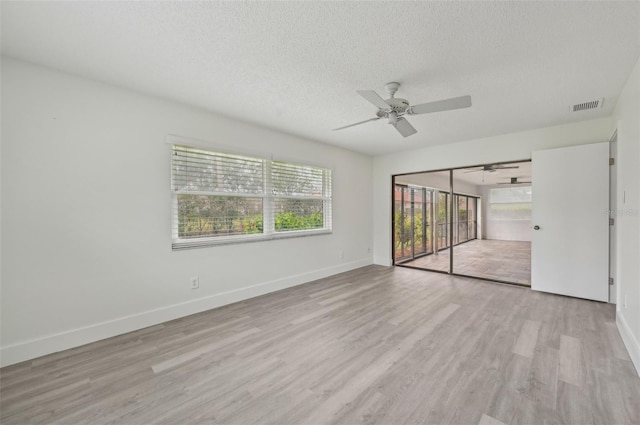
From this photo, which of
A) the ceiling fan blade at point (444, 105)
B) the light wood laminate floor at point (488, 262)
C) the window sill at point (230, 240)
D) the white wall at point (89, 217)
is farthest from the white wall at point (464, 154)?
the white wall at point (89, 217)

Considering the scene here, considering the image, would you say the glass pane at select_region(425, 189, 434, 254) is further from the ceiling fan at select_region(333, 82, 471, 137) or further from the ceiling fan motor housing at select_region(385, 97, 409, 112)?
the ceiling fan motor housing at select_region(385, 97, 409, 112)

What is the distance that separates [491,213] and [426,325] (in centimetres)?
925

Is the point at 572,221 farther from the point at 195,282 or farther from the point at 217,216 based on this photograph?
the point at 195,282

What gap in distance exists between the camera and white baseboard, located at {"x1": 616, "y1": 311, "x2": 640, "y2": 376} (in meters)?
2.00

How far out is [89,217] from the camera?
2.49 metres

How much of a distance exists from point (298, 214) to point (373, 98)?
8.26ft

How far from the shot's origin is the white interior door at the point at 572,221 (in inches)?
136

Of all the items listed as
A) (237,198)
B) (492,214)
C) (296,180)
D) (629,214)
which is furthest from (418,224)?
(492,214)

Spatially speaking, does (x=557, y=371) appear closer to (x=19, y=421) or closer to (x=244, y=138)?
(x=19, y=421)

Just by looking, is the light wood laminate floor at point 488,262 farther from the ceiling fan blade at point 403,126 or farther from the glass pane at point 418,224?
the ceiling fan blade at point 403,126

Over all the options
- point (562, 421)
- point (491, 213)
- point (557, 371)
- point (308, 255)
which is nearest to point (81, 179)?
point (308, 255)

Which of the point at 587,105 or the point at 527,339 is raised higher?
the point at 587,105

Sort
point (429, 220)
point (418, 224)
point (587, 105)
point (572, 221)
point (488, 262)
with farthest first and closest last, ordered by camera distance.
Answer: point (429, 220), point (418, 224), point (488, 262), point (572, 221), point (587, 105)

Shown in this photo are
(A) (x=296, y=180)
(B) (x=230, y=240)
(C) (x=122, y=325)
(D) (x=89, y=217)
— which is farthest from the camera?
(A) (x=296, y=180)
